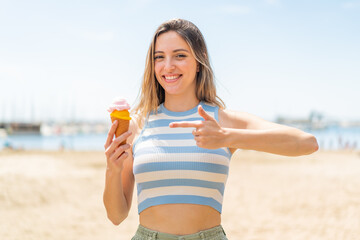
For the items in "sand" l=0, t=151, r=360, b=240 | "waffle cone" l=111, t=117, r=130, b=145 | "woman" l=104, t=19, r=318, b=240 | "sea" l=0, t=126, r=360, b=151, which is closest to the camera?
"woman" l=104, t=19, r=318, b=240

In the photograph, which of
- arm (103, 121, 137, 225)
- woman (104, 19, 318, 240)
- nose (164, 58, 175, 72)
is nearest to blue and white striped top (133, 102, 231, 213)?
woman (104, 19, 318, 240)

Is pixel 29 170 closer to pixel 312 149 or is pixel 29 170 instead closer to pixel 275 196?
pixel 275 196

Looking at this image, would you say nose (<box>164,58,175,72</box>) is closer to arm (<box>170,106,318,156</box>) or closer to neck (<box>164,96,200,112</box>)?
neck (<box>164,96,200,112</box>)

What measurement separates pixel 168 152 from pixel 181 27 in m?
0.92

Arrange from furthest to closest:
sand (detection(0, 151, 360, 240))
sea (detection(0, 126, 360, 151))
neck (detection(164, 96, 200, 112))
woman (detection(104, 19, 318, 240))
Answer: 1. sea (detection(0, 126, 360, 151))
2. sand (detection(0, 151, 360, 240))
3. neck (detection(164, 96, 200, 112))
4. woman (detection(104, 19, 318, 240))

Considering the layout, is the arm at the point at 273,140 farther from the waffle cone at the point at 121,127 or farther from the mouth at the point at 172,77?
the waffle cone at the point at 121,127

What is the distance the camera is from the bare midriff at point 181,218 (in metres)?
2.34

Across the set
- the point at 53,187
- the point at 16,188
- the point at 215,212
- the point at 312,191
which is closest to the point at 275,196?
the point at 312,191

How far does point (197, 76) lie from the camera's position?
2.81 meters

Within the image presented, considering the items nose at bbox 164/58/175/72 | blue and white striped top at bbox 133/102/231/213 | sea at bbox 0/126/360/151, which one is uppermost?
nose at bbox 164/58/175/72

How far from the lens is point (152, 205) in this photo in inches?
95.7

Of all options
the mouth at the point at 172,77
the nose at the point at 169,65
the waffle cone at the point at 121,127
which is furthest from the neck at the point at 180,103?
the waffle cone at the point at 121,127

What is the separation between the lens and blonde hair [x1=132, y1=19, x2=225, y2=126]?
2633 mm

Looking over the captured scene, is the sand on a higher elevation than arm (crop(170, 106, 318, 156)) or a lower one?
lower
